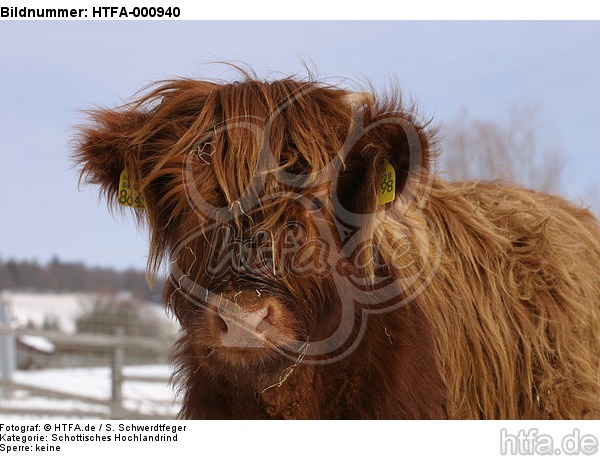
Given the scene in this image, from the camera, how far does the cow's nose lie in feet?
8.33

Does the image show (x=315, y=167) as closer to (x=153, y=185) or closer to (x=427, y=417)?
(x=153, y=185)

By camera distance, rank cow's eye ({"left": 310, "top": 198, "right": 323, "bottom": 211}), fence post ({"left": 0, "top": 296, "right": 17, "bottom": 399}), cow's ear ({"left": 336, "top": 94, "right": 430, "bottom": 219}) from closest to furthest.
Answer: cow's eye ({"left": 310, "top": 198, "right": 323, "bottom": 211}) → cow's ear ({"left": 336, "top": 94, "right": 430, "bottom": 219}) → fence post ({"left": 0, "top": 296, "right": 17, "bottom": 399})

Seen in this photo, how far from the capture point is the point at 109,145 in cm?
320

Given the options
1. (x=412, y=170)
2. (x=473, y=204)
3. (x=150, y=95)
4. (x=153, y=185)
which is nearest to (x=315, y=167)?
(x=412, y=170)

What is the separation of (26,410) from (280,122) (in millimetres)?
7905

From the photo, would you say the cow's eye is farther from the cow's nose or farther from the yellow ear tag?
the yellow ear tag

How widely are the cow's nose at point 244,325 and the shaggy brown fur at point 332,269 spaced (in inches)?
0.5

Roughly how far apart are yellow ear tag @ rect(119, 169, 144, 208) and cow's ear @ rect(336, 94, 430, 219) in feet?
2.81

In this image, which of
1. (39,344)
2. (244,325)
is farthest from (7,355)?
(244,325)

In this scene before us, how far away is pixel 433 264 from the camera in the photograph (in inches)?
133

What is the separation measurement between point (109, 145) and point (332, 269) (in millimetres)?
1088

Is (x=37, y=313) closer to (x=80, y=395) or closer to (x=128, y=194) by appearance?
(x=80, y=395)

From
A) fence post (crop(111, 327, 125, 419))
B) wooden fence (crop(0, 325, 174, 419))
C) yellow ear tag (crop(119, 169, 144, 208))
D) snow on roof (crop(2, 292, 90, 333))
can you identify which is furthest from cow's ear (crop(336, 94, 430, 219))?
snow on roof (crop(2, 292, 90, 333))

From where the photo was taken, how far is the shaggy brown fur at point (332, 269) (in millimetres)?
2750
